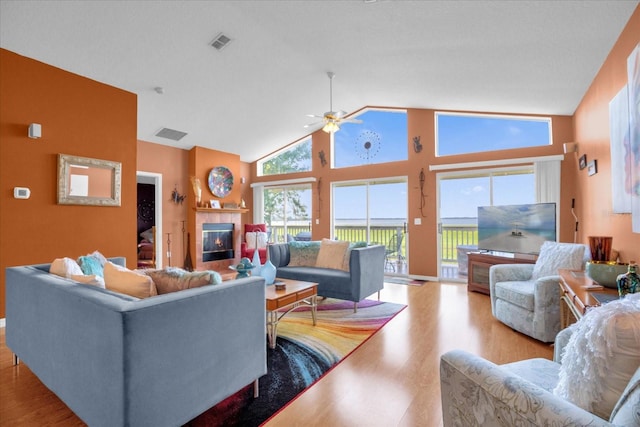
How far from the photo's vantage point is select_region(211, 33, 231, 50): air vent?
11.7 feet

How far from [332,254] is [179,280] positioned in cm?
268

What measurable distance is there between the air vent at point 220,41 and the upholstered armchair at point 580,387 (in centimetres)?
396

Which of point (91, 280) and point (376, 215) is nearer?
point (91, 280)

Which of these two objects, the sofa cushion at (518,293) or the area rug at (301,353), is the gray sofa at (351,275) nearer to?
the area rug at (301,353)

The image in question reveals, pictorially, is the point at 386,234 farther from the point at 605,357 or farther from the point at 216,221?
the point at 605,357

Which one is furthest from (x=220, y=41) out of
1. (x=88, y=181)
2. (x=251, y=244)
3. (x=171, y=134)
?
(x=251, y=244)

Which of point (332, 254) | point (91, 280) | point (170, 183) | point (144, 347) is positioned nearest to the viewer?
point (144, 347)

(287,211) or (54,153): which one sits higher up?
(54,153)

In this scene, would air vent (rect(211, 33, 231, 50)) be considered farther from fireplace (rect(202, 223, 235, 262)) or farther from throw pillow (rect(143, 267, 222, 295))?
fireplace (rect(202, 223, 235, 262))

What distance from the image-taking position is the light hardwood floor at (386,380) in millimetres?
1717

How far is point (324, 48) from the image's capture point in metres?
3.78

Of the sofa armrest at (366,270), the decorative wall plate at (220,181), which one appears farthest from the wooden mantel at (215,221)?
the sofa armrest at (366,270)

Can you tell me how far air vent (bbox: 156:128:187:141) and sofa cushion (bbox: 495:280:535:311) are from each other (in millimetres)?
5599

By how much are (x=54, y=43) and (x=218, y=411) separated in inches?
155
